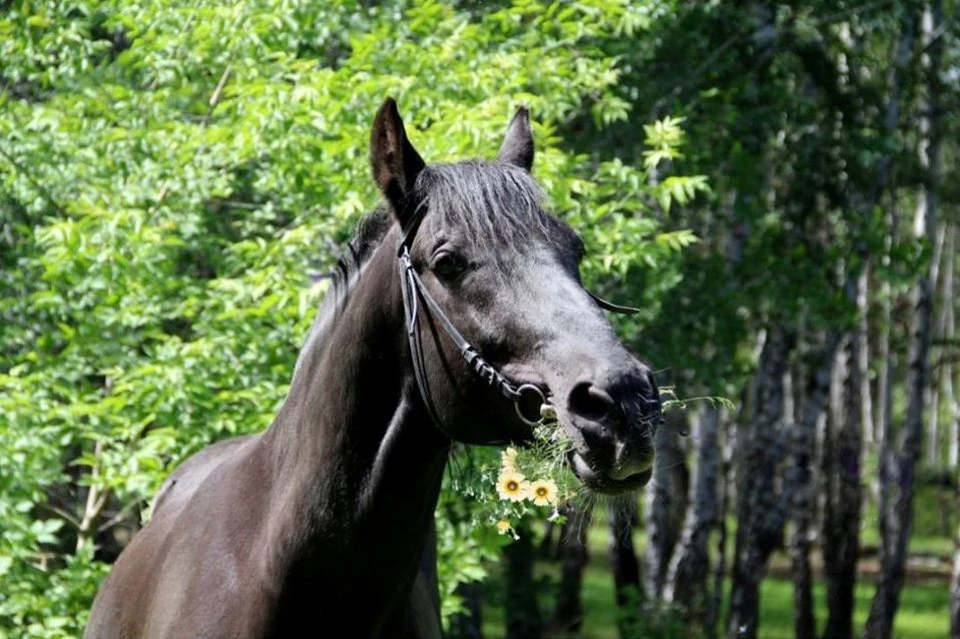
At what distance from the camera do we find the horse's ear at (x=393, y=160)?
3357 millimetres

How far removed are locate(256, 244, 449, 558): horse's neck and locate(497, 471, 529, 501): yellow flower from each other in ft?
0.69

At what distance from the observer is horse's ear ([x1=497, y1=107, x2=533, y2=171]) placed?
3768mm

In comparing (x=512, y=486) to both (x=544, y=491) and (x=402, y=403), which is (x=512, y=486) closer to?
(x=544, y=491)

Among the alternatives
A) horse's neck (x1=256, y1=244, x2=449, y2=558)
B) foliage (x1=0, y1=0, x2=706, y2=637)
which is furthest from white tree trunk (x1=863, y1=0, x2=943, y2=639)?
horse's neck (x1=256, y1=244, x2=449, y2=558)

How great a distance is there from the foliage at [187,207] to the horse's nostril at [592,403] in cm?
326

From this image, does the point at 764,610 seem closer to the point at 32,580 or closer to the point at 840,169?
the point at 840,169

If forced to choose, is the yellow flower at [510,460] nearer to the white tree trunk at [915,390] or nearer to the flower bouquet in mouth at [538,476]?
the flower bouquet in mouth at [538,476]

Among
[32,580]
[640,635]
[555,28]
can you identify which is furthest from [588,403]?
[640,635]

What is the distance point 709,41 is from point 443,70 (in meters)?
5.47

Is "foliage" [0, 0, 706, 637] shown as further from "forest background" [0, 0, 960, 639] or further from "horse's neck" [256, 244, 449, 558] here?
"horse's neck" [256, 244, 449, 558]

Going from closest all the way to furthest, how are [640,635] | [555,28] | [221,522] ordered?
[221,522] → [555,28] → [640,635]

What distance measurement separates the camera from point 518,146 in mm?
3814

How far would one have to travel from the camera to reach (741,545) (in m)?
16.2

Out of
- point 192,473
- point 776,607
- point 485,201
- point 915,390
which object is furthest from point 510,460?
point 776,607
